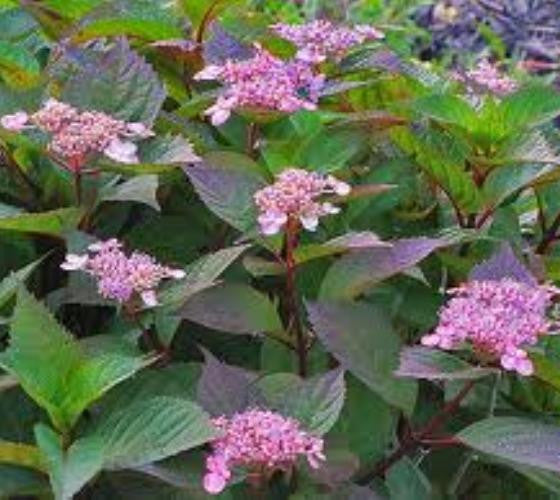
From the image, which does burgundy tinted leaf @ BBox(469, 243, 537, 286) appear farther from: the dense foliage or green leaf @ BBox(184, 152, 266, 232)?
green leaf @ BBox(184, 152, 266, 232)

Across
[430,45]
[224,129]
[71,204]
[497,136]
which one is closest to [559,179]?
[497,136]

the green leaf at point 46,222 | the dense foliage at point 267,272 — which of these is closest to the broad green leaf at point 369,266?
the dense foliage at point 267,272

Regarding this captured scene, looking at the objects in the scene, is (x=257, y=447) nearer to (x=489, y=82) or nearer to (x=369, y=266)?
(x=369, y=266)

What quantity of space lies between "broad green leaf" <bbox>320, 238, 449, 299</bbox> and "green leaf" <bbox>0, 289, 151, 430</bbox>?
176mm

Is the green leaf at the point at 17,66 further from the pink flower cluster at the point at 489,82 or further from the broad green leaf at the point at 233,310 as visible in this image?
the pink flower cluster at the point at 489,82

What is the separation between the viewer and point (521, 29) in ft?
14.7

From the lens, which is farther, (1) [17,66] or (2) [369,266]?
(1) [17,66]

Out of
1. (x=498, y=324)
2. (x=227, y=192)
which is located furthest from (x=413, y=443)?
(x=227, y=192)

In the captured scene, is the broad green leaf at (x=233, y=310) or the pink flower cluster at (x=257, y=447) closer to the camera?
the pink flower cluster at (x=257, y=447)

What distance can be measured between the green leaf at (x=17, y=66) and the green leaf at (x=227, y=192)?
280 millimetres

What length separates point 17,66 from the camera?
1.37 m

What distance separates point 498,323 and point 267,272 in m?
0.20

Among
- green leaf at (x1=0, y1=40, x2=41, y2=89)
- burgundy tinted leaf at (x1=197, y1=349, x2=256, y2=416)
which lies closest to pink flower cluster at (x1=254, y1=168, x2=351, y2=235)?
burgundy tinted leaf at (x1=197, y1=349, x2=256, y2=416)

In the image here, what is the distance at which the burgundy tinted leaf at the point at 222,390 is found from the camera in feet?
3.31
